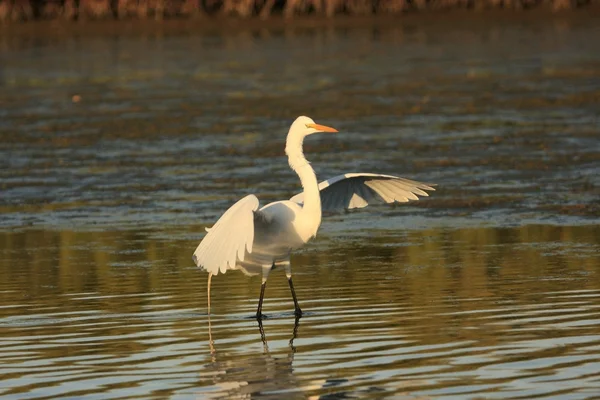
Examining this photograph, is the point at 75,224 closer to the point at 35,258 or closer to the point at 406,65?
the point at 35,258

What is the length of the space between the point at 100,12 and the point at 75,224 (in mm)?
38138

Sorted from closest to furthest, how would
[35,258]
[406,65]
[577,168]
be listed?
1. [35,258]
2. [577,168]
3. [406,65]

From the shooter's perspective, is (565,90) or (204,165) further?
(565,90)

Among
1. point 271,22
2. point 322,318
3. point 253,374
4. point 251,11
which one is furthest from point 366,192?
point 251,11

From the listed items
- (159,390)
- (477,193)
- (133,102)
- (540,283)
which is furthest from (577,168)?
(133,102)

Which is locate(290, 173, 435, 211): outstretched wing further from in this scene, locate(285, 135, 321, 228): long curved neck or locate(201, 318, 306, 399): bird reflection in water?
locate(201, 318, 306, 399): bird reflection in water

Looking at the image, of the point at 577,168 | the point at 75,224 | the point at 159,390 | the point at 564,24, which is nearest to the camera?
the point at 159,390

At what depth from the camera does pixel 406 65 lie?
3431 centimetres

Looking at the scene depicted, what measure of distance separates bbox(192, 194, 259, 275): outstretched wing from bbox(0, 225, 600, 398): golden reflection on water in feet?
1.51

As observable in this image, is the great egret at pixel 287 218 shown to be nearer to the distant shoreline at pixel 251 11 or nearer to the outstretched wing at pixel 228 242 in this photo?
the outstretched wing at pixel 228 242

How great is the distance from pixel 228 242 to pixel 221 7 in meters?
43.8

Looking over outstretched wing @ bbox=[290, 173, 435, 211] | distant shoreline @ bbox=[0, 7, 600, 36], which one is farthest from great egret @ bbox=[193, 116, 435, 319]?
distant shoreline @ bbox=[0, 7, 600, 36]

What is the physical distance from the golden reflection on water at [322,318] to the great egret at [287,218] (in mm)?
385

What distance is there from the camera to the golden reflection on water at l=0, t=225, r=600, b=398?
8.29m
